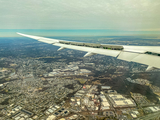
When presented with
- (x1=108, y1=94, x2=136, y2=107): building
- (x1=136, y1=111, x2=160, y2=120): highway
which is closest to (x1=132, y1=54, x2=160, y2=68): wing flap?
(x1=136, y1=111, x2=160, y2=120): highway

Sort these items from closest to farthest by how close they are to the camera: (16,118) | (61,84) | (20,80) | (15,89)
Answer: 1. (16,118)
2. (15,89)
3. (61,84)
4. (20,80)

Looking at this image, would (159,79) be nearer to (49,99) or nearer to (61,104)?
(61,104)

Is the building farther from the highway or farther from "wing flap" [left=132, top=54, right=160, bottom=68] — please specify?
"wing flap" [left=132, top=54, right=160, bottom=68]

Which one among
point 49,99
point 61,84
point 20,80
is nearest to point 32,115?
point 49,99

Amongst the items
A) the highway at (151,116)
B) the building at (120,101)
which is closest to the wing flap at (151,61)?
the highway at (151,116)

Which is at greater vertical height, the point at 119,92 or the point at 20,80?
the point at 119,92

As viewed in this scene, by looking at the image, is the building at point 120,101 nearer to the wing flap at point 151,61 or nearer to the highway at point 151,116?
the highway at point 151,116

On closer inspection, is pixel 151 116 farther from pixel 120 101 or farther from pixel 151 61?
pixel 151 61

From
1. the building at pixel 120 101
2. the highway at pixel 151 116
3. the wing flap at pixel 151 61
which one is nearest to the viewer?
the wing flap at pixel 151 61

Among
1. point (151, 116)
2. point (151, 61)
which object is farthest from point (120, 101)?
point (151, 61)

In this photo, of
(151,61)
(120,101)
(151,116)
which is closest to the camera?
(151,61)

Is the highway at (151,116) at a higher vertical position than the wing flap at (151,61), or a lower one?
lower
